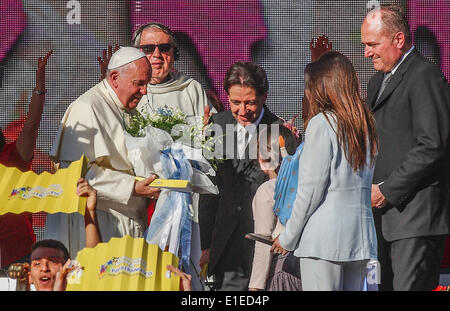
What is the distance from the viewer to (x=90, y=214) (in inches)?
237

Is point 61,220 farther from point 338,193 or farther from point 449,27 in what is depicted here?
point 449,27

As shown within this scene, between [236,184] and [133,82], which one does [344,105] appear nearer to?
[236,184]

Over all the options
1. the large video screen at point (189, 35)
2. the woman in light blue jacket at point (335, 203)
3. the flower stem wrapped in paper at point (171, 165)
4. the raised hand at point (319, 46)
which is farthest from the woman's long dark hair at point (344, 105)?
the large video screen at point (189, 35)

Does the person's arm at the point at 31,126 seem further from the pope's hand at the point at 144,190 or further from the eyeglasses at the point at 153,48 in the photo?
the pope's hand at the point at 144,190

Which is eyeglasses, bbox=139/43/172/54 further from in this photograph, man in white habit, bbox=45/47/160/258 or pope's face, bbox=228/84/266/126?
pope's face, bbox=228/84/266/126

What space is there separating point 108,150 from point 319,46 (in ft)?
6.39

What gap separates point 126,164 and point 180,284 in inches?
42.9

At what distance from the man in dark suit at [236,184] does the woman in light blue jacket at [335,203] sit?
1.06 metres

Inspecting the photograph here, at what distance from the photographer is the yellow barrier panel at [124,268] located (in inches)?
218

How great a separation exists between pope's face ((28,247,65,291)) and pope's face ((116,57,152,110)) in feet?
3.94

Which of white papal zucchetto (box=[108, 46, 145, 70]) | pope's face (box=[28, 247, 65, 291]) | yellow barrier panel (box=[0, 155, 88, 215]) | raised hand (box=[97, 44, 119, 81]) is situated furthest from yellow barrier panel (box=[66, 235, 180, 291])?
raised hand (box=[97, 44, 119, 81])

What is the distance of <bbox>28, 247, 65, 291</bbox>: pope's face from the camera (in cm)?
574

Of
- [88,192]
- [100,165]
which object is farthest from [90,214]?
[100,165]
